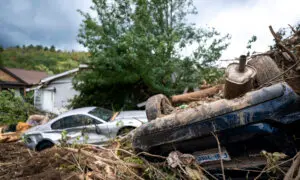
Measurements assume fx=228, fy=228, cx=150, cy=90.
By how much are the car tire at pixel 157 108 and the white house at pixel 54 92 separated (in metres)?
16.8

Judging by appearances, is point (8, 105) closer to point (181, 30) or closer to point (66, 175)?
point (181, 30)

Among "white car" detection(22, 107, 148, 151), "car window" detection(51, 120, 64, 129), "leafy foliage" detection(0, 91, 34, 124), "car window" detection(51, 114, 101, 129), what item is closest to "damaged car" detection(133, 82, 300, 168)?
"white car" detection(22, 107, 148, 151)

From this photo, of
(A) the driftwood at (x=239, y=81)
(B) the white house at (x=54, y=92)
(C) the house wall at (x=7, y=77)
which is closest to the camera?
(A) the driftwood at (x=239, y=81)

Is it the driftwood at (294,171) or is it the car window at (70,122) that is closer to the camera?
the driftwood at (294,171)

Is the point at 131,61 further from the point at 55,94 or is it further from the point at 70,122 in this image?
the point at 55,94

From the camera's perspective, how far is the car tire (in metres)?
2.52

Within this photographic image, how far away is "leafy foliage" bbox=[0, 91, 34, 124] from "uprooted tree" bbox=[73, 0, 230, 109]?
3367mm

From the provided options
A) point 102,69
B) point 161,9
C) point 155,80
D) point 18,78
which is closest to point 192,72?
point 155,80

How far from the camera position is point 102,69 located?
11023mm

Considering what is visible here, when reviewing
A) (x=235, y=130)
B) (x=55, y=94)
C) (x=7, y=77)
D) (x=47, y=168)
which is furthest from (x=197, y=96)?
(x=7, y=77)

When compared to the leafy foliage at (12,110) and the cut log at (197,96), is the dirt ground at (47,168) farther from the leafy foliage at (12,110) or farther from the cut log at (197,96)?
the leafy foliage at (12,110)

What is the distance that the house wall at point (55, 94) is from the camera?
18781 millimetres

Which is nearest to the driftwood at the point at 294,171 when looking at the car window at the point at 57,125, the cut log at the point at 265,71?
the cut log at the point at 265,71

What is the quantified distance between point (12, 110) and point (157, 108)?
14.0m
